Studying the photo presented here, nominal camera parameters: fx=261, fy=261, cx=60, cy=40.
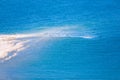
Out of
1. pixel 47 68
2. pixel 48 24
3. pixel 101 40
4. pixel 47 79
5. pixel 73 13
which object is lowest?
pixel 47 79

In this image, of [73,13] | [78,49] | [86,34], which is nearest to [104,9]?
[73,13]

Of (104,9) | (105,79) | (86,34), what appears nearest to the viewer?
(105,79)

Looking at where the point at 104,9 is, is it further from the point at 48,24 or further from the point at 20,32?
the point at 20,32

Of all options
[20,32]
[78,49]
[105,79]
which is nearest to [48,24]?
[20,32]

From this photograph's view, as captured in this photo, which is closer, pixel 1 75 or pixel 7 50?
pixel 1 75

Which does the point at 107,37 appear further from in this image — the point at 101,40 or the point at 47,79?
the point at 47,79

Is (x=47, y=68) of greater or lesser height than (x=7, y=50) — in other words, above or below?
below

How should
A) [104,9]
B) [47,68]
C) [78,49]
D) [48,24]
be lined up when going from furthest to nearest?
1. [104,9]
2. [48,24]
3. [78,49]
4. [47,68]
